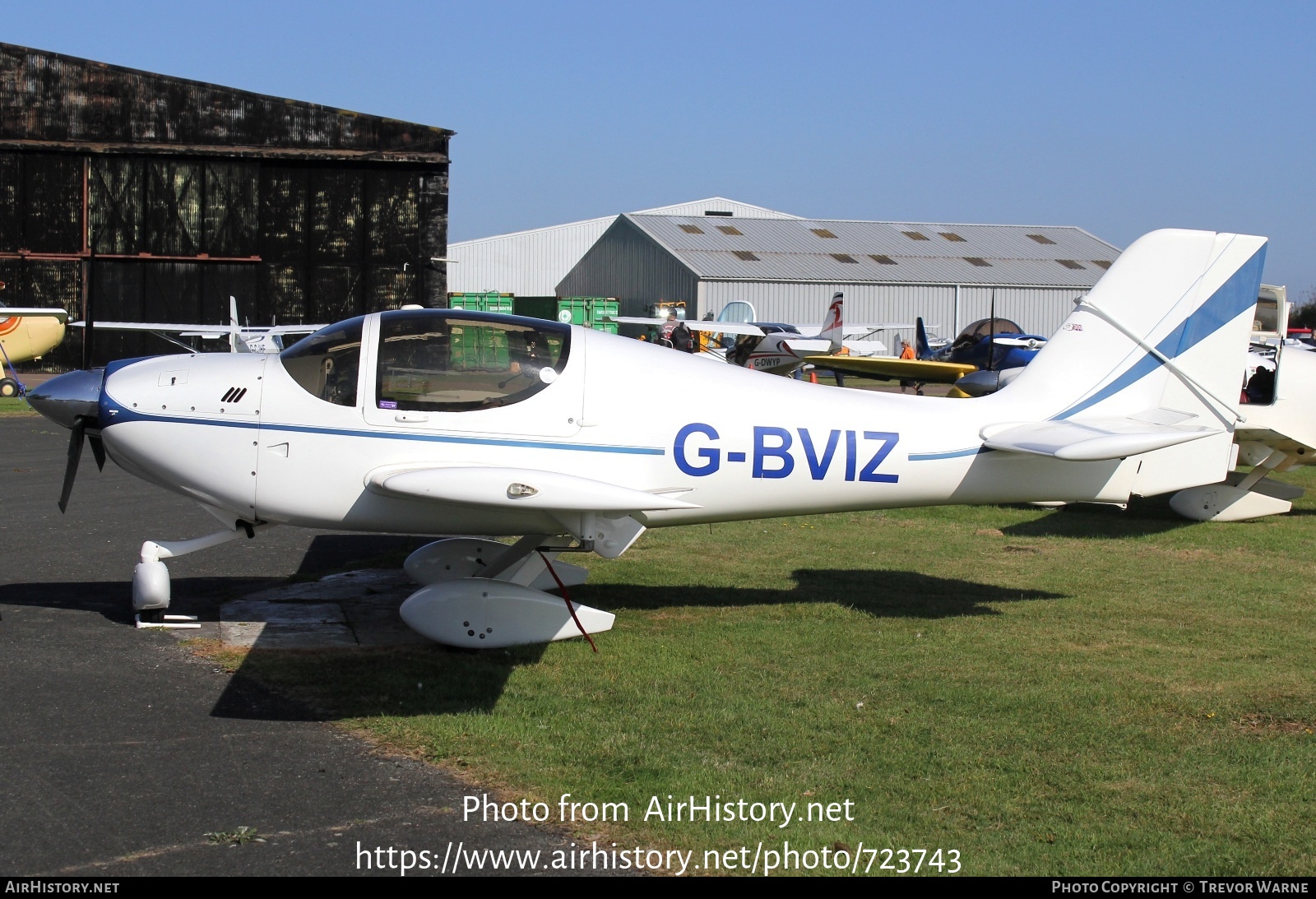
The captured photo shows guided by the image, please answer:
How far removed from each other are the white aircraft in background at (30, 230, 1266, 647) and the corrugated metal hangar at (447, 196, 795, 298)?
61514 millimetres

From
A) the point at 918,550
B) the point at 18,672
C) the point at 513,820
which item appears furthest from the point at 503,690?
the point at 918,550

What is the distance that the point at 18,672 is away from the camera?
622 centimetres

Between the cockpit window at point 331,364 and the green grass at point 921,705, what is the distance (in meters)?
1.57

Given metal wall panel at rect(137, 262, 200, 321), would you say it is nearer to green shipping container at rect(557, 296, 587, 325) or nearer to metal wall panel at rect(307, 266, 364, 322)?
metal wall panel at rect(307, 266, 364, 322)

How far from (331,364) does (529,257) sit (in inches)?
2489

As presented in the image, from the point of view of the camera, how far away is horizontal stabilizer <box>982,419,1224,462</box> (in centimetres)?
664

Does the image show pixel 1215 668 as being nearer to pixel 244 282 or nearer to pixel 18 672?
pixel 18 672

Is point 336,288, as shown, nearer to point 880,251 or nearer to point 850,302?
point 850,302

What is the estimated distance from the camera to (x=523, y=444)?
671 cm

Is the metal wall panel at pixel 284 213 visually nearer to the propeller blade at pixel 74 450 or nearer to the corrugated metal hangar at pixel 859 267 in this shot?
the corrugated metal hangar at pixel 859 267

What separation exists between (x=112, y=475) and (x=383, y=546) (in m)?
6.03

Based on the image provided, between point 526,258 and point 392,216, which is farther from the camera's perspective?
point 526,258

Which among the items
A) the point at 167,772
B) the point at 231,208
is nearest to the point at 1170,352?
the point at 167,772

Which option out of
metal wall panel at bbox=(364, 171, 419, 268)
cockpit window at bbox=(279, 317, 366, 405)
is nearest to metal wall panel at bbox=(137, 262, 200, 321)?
metal wall panel at bbox=(364, 171, 419, 268)
